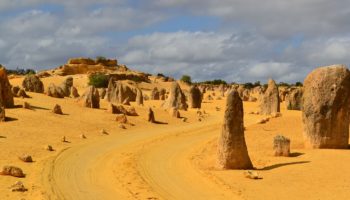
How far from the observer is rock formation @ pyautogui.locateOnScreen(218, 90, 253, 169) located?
53.7 ft

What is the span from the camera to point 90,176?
15430mm

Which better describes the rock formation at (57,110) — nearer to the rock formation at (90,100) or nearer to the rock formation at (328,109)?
the rock formation at (90,100)

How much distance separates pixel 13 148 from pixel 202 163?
24.0ft

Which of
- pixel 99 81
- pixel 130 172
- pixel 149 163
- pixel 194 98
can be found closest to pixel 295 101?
pixel 194 98

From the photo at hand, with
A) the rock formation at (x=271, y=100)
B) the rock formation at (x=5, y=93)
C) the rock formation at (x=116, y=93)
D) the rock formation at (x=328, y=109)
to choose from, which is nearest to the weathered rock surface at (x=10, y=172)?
the rock formation at (x=328, y=109)

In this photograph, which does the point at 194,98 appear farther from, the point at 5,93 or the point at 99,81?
the point at 99,81

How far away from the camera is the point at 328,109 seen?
64.6ft

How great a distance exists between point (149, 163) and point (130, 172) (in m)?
1.84

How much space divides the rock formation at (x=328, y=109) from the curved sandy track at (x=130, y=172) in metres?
4.87

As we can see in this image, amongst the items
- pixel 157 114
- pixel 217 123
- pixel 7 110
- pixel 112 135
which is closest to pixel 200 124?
pixel 217 123

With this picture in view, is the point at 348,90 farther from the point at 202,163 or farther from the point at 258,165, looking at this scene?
the point at 202,163

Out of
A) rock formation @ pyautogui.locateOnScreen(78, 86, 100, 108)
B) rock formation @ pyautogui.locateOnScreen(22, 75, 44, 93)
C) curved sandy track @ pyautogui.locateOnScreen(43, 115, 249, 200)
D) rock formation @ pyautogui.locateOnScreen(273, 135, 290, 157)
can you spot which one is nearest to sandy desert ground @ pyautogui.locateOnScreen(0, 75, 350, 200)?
curved sandy track @ pyautogui.locateOnScreen(43, 115, 249, 200)

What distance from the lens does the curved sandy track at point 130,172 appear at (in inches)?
525

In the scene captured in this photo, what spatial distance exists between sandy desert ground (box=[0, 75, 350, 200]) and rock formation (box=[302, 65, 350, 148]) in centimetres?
83
